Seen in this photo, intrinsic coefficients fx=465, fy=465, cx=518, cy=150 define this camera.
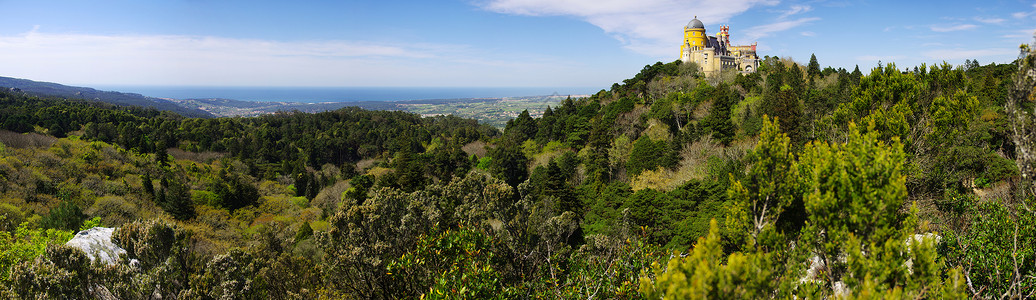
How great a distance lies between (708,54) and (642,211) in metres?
31.6

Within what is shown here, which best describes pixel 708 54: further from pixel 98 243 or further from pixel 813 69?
pixel 98 243

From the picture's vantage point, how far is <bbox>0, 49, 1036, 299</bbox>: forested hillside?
544cm

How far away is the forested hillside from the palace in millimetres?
5326

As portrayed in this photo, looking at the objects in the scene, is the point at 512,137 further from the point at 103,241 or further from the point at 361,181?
the point at 103,241

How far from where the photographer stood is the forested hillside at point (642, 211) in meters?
5.44

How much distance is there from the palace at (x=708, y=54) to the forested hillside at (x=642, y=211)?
5326 mm

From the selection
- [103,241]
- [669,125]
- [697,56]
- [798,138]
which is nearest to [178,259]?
[103,241]

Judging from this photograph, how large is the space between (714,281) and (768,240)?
8.46 ft

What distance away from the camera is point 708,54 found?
148ft

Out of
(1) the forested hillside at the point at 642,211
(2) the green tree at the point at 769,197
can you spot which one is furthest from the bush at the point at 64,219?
(2) the green tree at the point at 769,197

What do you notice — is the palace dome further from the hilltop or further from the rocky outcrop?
the hilltop

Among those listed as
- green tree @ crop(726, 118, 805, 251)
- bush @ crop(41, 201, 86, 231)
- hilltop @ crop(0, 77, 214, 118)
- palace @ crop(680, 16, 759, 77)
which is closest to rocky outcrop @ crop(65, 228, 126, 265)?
bush @ crop(41, 201, 86, 231)

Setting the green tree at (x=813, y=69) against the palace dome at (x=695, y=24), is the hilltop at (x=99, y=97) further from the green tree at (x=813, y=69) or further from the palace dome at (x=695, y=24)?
the green tree at (x=813, y=69)

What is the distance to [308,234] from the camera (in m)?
23.0
